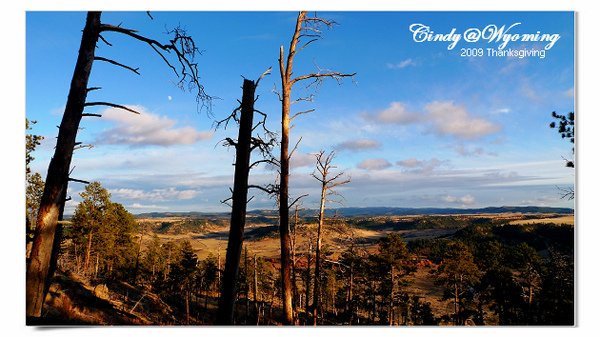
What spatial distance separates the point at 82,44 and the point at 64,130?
1.29m

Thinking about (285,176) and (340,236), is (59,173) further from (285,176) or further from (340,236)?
(340,236)

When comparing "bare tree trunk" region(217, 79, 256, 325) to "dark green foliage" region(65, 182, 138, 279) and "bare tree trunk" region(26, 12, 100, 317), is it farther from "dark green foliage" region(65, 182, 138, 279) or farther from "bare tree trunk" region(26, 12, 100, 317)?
"dark green foliage" region(65, 182, 138, 279)

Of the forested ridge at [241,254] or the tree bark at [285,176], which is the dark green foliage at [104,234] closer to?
the forested ridge at [241,254]

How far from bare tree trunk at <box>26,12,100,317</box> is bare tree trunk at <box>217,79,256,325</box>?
7.33 feet

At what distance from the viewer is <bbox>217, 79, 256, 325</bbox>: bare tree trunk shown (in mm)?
5508

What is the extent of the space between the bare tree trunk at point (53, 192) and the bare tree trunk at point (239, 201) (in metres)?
2.23

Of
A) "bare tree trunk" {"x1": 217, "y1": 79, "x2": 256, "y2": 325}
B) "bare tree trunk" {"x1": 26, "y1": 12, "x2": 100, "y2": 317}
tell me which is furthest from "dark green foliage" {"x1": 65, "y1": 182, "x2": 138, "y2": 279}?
"bare tree trunk" {"x1": 217, "y1": 79, "x2": 256, "y2": 325}

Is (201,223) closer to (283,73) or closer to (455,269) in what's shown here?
(455,269)

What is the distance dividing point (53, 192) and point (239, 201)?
2.48m

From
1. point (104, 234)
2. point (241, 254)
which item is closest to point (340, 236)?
point (241, 254)

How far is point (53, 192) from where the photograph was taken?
4.79 meters

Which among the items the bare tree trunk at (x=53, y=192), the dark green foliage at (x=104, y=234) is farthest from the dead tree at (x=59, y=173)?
the dark green foliage at (x=104, y=234)
